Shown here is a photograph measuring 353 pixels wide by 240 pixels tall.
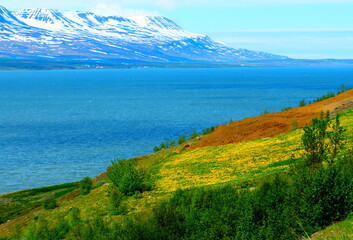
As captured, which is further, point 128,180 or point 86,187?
point 86,187

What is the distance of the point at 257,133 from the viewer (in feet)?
151

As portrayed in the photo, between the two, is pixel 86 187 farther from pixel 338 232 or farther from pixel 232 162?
pixel 338 232

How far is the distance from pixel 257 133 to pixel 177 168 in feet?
37.4

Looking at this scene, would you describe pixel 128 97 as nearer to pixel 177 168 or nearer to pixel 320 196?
pixel 177 168

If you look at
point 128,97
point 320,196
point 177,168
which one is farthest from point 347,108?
point 128,97

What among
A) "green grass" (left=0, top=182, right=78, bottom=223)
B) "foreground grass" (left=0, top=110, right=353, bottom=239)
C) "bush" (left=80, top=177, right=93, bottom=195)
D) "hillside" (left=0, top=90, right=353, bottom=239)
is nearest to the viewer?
"hillside" (left=0, top=90, right=353, bottom=239)

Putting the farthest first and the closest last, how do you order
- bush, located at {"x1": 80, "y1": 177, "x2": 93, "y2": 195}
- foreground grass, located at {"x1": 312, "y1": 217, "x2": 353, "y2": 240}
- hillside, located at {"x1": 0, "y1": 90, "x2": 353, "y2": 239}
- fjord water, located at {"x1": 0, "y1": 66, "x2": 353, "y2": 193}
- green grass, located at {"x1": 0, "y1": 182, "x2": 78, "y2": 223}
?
1. fjord water, located at {"x1": 0, "y1": 66, "x2": 353, "y2": 193}
2. green grass, located at {"x1": 0, "y1": 182, "x2": 78, "y2": 223}
3. bush, located at {"x1": 80, "y1": 177, "x2": 93, "y2": 195}
4. hillside, located at {"x1": 0, "y1": 90, "x2": 353, "y2": 239}
5. foreground grass, located at {"x1": 312, "y1": 217, "x2": 353, "y2": 240}

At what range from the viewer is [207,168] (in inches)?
1388

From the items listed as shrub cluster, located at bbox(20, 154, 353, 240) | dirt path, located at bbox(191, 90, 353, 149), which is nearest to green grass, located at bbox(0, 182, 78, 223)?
dirt path, located at bbox(191, 90, 353, 149)

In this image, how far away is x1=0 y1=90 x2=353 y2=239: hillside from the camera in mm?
29619

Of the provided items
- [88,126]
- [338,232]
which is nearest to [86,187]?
[338,232]

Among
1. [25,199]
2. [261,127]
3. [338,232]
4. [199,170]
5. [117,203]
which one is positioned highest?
[338,232]

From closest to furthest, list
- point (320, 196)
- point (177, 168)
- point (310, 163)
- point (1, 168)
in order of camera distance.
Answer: point (320, 196) → point (310, 163) → point (177, 168) → point (1, 168)

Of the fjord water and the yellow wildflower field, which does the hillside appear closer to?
the yellow wildflower field
